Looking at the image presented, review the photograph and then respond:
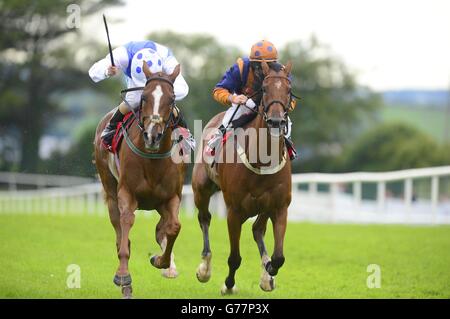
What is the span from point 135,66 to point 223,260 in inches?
159

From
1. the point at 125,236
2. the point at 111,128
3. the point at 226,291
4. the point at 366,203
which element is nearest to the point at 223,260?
the point at 226,291

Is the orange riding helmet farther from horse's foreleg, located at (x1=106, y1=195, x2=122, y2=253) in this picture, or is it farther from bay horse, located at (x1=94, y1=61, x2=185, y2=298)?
horse's foreleg, located at (x1=106, y1=195, x2=122, y2=253)

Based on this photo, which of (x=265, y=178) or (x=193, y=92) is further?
(x=193, y=92)

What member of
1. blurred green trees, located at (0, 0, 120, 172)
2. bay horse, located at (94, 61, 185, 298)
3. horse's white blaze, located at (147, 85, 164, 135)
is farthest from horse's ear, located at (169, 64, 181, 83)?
blurred green trees, located at (0, 0, 120, 172)

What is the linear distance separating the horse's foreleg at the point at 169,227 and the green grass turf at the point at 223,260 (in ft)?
1.12

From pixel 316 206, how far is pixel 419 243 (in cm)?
Result: 642

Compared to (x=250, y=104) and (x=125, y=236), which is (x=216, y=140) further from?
(x=125, y=236)

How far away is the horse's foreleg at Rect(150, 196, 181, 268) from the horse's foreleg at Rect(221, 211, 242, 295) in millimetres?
551

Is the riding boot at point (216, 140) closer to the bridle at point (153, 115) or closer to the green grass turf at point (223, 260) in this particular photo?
the bridle at point (153, 115)


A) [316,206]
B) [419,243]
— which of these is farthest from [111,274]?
[316,206]

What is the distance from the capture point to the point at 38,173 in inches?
1378

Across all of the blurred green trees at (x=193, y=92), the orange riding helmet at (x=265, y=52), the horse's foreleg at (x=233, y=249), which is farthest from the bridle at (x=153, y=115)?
the blurred green trees at (x=193, y=92)

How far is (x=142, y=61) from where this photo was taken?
850 centimetres

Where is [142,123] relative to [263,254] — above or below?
above
